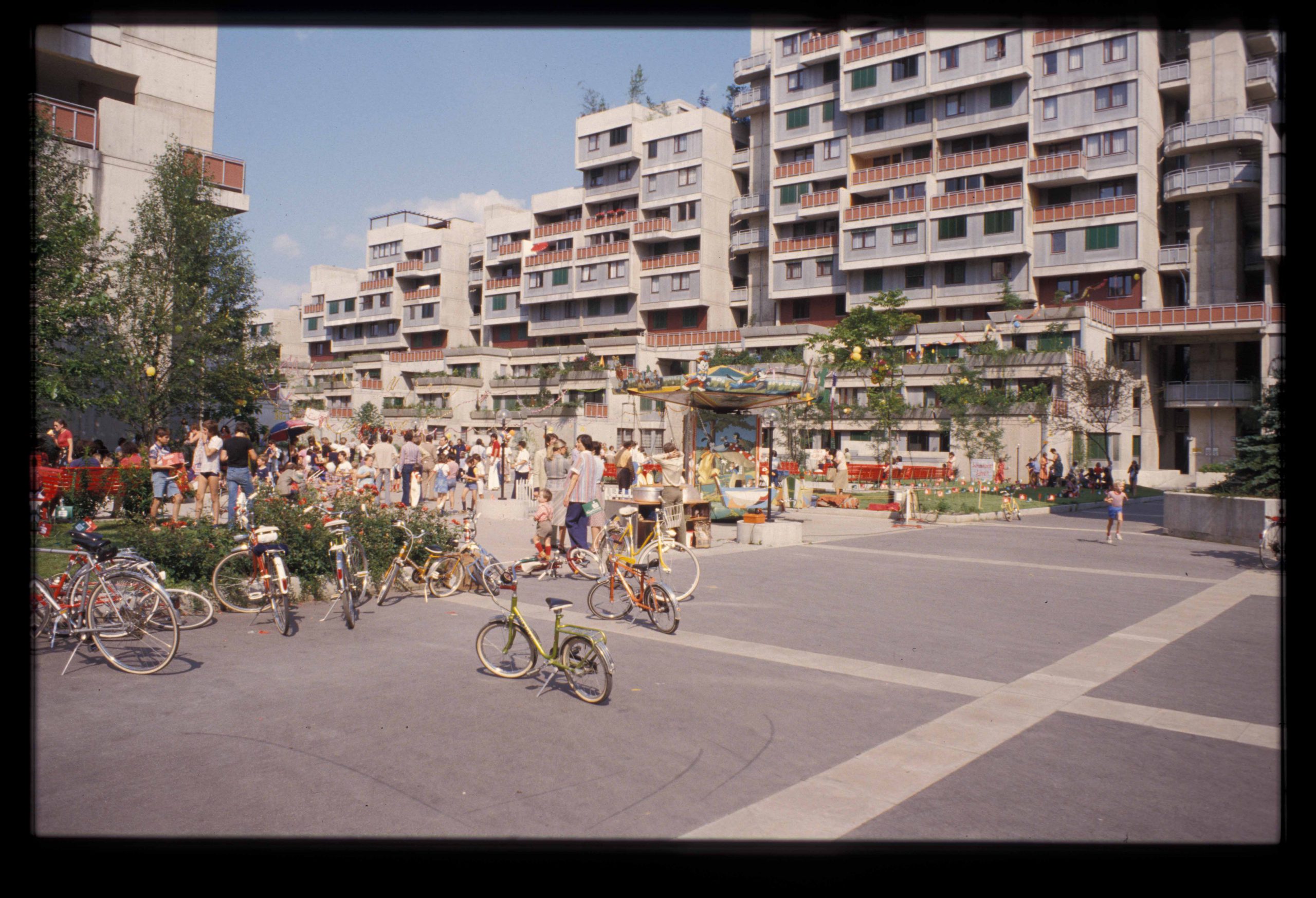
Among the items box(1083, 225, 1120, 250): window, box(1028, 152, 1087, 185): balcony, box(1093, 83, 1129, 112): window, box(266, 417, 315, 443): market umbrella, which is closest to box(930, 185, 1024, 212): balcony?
box(1028, 152, 1087, 185): balcony

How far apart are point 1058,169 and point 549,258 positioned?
3675 cm

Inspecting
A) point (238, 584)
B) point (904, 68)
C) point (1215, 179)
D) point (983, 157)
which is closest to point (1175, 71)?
point (1215, 179)

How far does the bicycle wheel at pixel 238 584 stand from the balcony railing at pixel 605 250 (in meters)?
56.6

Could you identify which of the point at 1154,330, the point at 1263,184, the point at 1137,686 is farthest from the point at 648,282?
the point at 1137,686

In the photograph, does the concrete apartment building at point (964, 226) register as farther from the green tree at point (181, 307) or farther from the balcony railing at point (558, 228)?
the green tree at point (181, 307)

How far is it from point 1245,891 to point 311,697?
18.7 feet

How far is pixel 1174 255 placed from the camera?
1903 inches

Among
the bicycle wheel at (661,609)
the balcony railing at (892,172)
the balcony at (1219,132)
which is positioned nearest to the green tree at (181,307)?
the bicycle wheel at (661,609)

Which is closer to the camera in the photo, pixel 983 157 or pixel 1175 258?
pixel 1175 258

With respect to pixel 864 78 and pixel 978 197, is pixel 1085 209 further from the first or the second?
pixel 864 78

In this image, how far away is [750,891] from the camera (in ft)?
11.8

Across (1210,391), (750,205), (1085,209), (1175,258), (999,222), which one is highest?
(750,205)

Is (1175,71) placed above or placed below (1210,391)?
above

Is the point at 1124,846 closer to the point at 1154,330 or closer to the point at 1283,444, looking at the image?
the point at 1283,444
